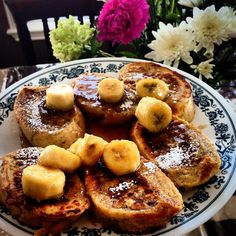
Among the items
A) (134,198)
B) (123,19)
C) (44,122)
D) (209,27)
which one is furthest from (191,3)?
(134,198)

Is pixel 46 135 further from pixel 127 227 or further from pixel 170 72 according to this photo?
pixel 170 72

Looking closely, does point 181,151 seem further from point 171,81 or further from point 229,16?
point 229,16

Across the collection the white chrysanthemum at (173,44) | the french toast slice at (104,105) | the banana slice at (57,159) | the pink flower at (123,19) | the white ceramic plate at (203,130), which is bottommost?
the white ceramic plate at (203,130)

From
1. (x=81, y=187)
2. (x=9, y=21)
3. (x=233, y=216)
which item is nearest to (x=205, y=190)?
(x=233, y=216)

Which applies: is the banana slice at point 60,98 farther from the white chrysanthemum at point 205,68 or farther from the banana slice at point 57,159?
the white chrysanthemum at point 205,68

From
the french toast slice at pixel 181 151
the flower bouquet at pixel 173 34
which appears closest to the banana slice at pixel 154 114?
the french toast slice at pixel 181 151

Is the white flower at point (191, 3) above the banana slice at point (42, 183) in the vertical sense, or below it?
above
